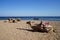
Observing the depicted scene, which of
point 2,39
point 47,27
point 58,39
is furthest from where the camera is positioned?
point 47,27

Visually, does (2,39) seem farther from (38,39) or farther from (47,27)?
(47,27)

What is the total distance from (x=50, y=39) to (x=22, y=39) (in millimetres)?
2046

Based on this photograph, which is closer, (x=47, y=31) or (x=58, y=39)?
(x=58, y=39)

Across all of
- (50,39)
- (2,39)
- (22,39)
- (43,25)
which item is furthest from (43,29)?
(2,39)

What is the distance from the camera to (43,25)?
510 inches

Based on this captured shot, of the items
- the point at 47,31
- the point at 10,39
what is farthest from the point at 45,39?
the point at 47,31

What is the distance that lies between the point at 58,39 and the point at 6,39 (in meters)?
3.65

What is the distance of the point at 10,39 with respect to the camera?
8930 millimetres

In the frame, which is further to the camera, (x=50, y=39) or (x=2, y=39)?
(x=50, y=39)

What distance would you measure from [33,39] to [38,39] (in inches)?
14.3

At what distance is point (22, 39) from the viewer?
9.08m

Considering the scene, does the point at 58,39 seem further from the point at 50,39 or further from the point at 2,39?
the point at 2,39

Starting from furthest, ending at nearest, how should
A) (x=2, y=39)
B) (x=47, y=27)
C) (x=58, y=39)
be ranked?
(x=47, y=27)
(x=58, y=39)
(x=2, y=39)

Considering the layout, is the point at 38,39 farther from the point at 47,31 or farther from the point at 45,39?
the point at 47,31
